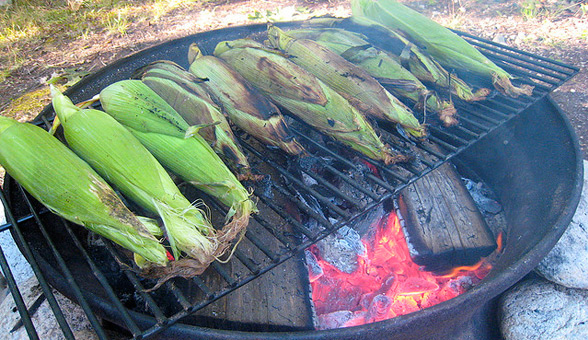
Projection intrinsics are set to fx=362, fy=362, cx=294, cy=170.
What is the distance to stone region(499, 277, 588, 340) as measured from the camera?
2.08 m

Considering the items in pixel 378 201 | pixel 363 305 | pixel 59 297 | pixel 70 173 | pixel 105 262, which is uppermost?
pixel 70 173

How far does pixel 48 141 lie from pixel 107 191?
392mm

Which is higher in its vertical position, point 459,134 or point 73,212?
point 73,212

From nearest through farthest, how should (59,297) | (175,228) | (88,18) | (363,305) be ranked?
(175,228), (59,297), (363,305), (88,18)

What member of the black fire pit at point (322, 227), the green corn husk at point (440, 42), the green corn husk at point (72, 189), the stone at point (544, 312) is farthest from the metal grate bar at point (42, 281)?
the green corn husk at point (440, 42)

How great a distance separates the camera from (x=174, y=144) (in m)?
1.80

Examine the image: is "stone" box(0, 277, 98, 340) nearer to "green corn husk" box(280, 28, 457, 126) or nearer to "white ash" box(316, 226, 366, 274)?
"white ash" box(316, 226, 366, 274)

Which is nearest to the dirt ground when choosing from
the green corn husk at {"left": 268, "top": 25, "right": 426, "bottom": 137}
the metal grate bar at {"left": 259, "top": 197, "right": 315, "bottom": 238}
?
the green corn husk at {"left": 268, "top": 25, "right": 426, "bottom": 137}

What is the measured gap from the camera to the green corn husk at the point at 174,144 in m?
1.72

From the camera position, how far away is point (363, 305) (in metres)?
2.37

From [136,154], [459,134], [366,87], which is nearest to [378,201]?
[366,87]

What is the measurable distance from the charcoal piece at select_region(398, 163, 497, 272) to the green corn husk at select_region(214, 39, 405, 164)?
→ 24.5 inches

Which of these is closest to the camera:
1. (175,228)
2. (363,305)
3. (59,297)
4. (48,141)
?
(175,228)

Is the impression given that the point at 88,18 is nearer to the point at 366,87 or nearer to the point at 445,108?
the point at 366,87
